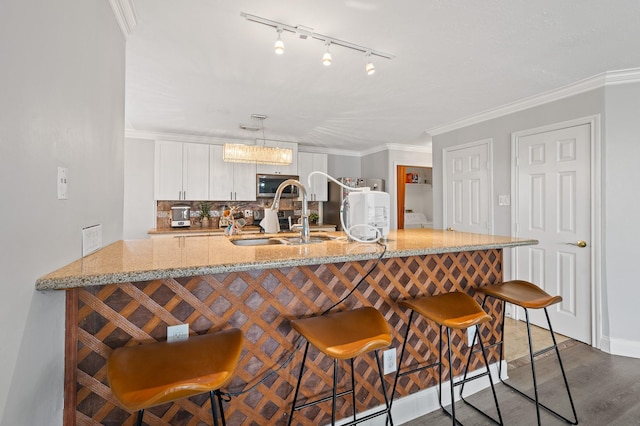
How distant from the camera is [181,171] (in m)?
4.34

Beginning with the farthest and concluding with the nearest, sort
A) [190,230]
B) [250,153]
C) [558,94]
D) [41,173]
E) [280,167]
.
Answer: [280,167], [190,230], [250,153], [558,94], [41,173]

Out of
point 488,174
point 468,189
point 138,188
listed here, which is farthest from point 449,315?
point 138,188

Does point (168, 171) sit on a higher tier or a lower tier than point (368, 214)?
higher

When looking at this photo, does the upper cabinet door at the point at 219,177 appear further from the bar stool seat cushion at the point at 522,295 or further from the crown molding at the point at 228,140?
the bar stool seat cushion at the point at 522,295

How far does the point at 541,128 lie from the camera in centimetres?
302

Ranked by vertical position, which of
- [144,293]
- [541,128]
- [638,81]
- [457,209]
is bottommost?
[144,293]

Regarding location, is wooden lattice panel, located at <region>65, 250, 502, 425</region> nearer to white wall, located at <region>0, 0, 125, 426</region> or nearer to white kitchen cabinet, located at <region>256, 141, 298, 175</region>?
white wall, located at <region>0, 0, 125, 426</region>

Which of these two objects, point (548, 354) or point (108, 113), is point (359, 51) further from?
point (548, 354)

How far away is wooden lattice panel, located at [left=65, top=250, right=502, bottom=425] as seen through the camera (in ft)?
3.73

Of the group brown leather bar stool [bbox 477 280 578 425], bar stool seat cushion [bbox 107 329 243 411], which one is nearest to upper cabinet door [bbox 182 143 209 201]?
bar stool seat cushion [bbox 107 329 243 411]

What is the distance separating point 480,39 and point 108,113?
2319 mm

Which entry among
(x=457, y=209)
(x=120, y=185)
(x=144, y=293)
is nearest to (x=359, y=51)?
(x=120, y=185)

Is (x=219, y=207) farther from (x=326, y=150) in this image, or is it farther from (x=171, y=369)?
(x=171, y=369)

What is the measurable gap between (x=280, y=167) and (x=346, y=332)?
12.7 ft
